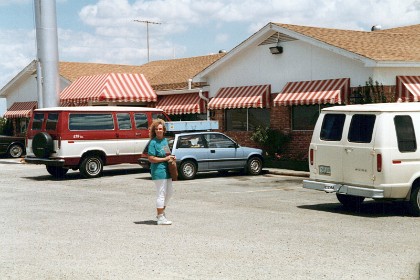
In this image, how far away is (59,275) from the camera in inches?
301

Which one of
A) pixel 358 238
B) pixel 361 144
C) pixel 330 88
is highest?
pixel 330 88

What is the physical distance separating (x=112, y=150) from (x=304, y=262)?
1409cm

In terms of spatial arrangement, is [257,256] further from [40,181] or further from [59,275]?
[40,181]

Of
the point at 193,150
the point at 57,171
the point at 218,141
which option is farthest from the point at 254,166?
the point at 57,171

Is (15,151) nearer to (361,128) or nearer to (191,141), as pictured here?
(191,141)

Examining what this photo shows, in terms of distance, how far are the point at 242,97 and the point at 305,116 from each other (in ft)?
10.3

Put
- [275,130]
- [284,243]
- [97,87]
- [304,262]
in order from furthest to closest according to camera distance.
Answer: [97,87], [275,130], [284,243], [304,262]

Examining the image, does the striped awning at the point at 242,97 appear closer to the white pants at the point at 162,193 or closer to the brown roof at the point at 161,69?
the brown roof at the point at 161,69

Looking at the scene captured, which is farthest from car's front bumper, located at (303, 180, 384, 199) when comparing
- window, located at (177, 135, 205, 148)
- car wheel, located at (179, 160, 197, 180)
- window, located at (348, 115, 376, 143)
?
window, located at (177, 135, 205, 148)

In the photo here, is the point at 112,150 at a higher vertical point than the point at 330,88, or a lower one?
lower

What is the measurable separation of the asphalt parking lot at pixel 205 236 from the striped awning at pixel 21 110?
74.5 feet

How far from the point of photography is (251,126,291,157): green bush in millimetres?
24625

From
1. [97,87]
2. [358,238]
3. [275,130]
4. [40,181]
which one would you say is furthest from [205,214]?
[97,87]

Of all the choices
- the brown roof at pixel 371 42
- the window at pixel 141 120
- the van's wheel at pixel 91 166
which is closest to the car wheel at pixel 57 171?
the van's wheel at pixel 91 166
